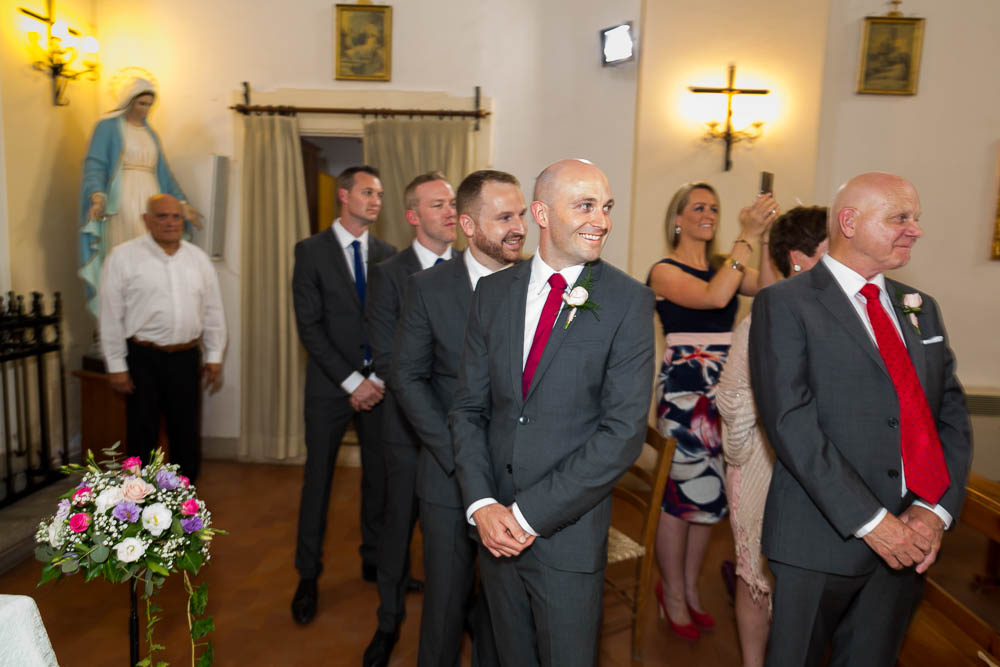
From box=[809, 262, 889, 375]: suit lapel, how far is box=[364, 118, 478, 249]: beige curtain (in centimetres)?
337

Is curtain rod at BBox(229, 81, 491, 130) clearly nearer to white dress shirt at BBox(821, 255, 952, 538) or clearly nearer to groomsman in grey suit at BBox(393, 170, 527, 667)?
groomsman in grey suit at BBox(393, 170, 527, 667)

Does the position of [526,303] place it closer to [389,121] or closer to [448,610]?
[448,610]

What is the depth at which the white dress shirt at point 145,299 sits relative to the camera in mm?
3838

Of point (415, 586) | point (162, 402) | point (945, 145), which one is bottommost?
point (415, 586)

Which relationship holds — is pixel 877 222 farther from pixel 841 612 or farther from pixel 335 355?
pixel 335 355

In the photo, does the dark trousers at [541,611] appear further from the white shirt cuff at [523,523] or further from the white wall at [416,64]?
the white wall at [416,64]

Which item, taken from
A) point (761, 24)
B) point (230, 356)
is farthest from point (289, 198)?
point (761, 24)

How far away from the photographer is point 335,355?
128 inches

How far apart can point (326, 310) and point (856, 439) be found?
2309mm

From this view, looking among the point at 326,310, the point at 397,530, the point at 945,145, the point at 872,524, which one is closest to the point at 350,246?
the point at 326,310

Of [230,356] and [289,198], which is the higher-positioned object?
[289,198]

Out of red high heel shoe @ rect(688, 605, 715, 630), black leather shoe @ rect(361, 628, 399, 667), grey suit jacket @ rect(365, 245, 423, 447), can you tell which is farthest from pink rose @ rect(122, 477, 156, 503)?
red high heel shoe @ rect(688, 605, 715, 630)

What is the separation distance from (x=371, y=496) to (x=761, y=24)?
3638 millimetres

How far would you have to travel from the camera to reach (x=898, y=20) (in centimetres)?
467
